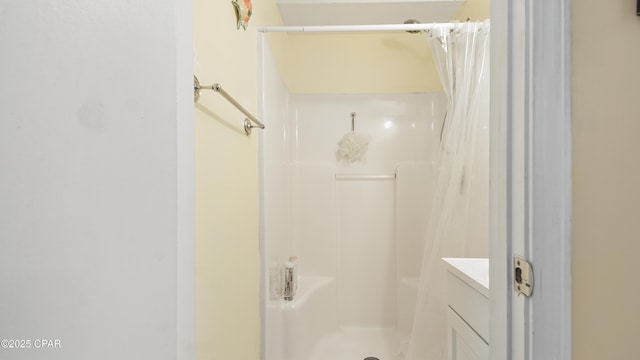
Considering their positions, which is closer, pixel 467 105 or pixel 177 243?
pixel 177 243

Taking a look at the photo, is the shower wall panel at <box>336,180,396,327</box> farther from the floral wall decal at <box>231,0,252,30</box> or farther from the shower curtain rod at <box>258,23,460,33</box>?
the floral wall decal at <box>231,0,252,30</box>

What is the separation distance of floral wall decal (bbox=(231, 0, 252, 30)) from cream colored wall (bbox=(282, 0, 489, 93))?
1088 mm

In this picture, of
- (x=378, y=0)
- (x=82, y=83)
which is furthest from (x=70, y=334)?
(x=378, y=0)

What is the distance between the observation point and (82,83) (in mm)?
379

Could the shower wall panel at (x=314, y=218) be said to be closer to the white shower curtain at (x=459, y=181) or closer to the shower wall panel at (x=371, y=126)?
the shower wall panel at (x=371, y=126)

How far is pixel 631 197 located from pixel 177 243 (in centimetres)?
67

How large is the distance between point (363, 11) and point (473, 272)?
169 cm

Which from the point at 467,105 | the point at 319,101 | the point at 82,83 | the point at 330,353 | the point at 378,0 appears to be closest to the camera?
the point at 82,83

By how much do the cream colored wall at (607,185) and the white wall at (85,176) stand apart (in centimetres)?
60

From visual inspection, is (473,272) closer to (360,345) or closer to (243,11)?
(243,11)

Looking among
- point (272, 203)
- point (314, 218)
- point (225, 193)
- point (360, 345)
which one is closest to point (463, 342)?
point (225, 193)

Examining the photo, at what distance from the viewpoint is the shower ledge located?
1.84m

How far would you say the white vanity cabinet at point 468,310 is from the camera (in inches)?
32.4

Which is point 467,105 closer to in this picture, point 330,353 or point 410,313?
point 410,313
